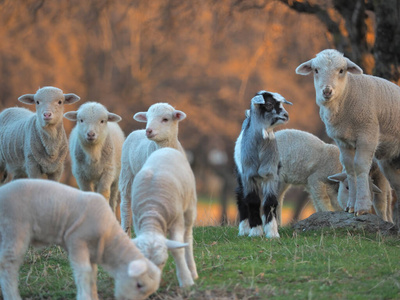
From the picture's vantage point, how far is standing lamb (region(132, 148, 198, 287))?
20.0 feet

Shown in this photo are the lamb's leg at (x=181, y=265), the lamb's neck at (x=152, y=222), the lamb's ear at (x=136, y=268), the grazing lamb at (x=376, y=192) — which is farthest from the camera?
the grazing lamb at (x=376, y=192)

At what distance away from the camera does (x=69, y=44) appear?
19.5 m

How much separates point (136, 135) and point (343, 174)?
11.3 feet

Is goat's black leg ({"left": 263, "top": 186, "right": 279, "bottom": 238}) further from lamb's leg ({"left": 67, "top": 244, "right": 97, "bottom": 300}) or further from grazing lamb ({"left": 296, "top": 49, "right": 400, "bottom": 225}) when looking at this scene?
lamb's leg ({"left": 67, "top": 244, "right": 97, "bottom": 300})

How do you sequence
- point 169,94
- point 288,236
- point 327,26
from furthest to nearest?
point 169,94 → point 327,26 → point 288,236

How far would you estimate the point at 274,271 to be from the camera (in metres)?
7.09

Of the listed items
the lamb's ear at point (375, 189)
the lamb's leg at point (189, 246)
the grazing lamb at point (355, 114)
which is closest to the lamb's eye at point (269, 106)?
the grazing lamb at point (355, 114)

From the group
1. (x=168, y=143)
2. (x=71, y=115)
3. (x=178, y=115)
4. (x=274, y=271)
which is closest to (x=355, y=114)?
(x=178, y=115)

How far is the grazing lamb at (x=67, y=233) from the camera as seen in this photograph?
6020mm

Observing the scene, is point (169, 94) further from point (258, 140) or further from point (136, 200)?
point (136, 200)

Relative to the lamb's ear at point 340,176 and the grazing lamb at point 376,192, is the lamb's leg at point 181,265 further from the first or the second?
the grazing lamb at point 376,192

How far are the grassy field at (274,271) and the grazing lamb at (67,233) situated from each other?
1.79 ft

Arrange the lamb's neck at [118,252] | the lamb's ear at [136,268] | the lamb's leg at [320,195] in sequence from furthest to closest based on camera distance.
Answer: the lamb's leg at [320,195]
the lamb's neck at [118,252]
the lamb's ear at [136,268]

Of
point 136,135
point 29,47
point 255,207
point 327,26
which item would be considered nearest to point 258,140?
point 255,207
